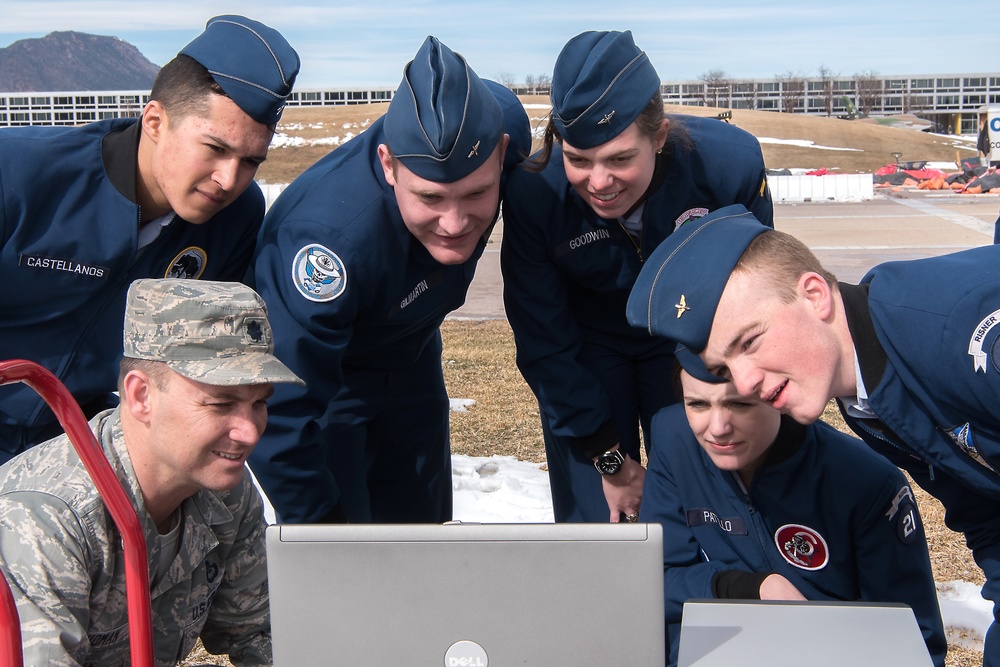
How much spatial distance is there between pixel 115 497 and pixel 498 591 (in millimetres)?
655

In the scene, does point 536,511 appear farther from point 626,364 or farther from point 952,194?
point 952,194

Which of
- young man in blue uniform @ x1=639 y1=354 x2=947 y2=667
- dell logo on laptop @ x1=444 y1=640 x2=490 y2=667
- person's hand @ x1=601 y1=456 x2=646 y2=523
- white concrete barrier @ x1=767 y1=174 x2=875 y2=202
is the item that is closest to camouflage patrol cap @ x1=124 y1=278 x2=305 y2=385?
dell logo on laptop @ x1=444 y1=640 x2=490 y2=667

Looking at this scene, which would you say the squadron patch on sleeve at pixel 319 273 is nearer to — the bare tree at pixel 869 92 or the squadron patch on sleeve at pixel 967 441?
the squadron patch on sleeve at pixel 967 441

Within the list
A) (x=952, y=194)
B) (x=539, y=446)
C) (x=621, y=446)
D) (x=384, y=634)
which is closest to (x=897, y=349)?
(x=384, y=634)

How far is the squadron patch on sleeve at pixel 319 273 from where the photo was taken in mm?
2441

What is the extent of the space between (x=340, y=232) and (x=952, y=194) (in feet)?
→ 72.4

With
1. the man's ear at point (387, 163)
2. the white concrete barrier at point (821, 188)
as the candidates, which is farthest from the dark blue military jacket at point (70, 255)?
the white concrete barrier at point (821, 188)

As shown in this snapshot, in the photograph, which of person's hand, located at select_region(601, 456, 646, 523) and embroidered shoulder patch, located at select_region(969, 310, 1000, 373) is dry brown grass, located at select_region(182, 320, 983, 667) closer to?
person's hand, located at select_region(601, 456, 646, 523)

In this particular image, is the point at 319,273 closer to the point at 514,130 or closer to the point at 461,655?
the point at 514,130

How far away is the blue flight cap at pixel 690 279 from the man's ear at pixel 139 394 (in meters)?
0.94

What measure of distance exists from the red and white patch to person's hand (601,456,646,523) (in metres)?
0.69

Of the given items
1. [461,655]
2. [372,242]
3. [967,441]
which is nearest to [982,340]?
[967,441]

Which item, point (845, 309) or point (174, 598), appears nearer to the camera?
point (845, 309)

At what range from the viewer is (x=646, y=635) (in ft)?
4.37
